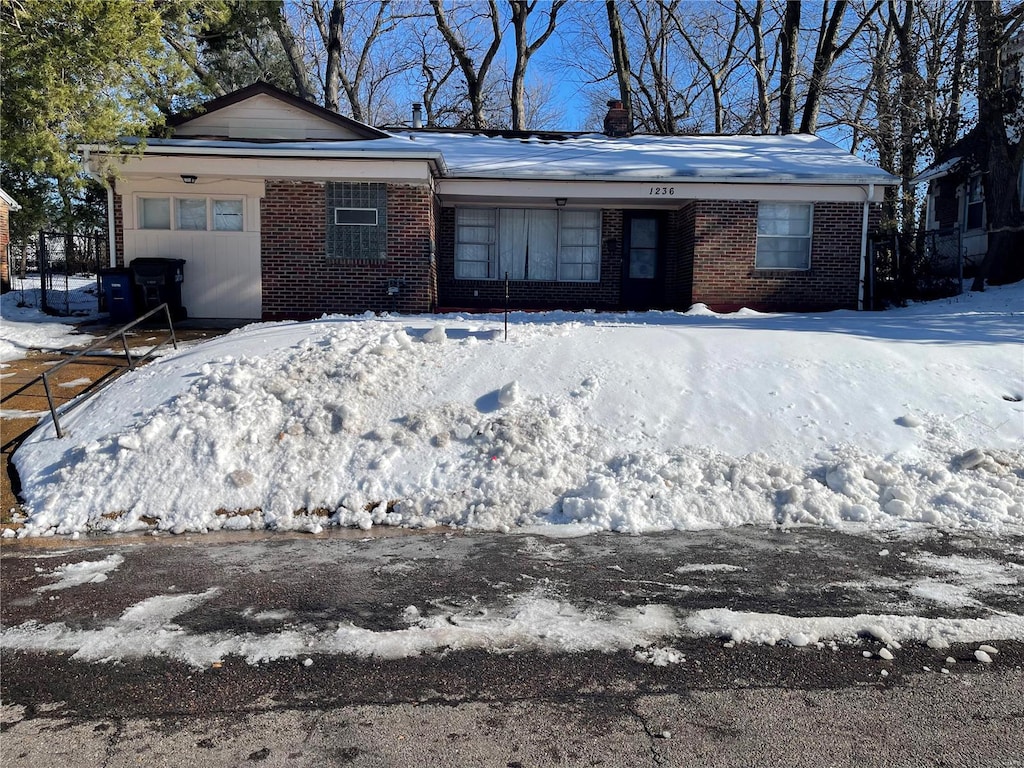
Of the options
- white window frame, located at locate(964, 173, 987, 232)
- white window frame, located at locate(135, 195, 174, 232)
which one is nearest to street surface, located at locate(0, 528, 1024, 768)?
white window frame, located at locate(135, 195, 174, 232)

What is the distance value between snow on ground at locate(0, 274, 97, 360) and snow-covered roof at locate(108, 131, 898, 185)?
363 centimetres

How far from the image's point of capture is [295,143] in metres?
14.4

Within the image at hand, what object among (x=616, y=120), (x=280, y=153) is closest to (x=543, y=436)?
(x=280, y=153)

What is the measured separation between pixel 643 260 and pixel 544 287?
7.79 feet

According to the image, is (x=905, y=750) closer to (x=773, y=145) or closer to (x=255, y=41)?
(x=773, y=145)

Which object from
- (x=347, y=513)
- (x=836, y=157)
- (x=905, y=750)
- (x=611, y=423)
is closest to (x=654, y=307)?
(x=836, y=157)

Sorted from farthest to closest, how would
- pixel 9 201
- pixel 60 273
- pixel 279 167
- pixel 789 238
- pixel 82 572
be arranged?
pixel 60 273, pixel 9 201, pixel 789 238, pixel 279 167, pixel 82 572

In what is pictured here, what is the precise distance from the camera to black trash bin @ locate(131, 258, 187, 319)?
13.5 meters

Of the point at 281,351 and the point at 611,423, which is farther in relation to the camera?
the point at 281,351

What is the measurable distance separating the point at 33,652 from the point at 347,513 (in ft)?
9.30

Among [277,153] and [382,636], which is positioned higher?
[277,153]

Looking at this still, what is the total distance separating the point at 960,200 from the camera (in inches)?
880

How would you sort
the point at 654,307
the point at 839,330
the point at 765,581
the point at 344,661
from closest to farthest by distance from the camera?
the point at 344,661 → the point at 765,581 → the point at 839,330 → the point at 654,307

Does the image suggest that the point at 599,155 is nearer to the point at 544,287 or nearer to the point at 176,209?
the point at 544,287
